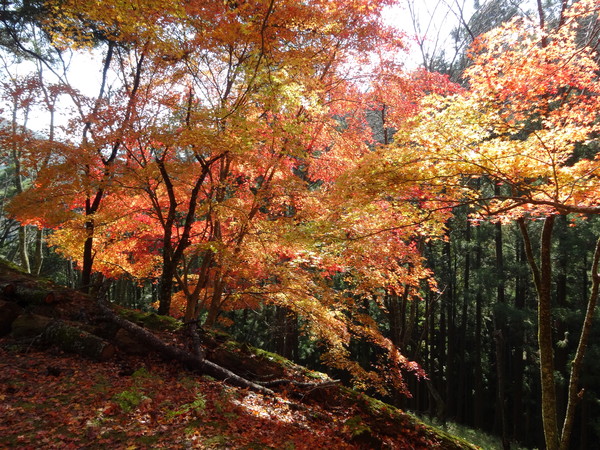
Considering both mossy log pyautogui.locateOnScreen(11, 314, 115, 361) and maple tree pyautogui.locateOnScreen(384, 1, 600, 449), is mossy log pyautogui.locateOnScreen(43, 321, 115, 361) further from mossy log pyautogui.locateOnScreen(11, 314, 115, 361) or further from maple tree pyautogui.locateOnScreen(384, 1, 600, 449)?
maple tree pyautogui.locateOnScreen(384, 1, 600, 449)

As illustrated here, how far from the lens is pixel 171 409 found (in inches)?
174

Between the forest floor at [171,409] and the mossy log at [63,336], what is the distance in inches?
4.2

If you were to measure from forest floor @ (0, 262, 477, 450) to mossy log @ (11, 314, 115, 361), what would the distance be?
11 centimetres

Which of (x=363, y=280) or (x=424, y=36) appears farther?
(x=424, y=36)

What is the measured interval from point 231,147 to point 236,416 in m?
4.36

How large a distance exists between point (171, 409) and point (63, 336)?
9.36 feet

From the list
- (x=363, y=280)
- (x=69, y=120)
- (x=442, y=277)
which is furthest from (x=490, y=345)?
(x=69, y=120)

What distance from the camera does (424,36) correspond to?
40.6 ft

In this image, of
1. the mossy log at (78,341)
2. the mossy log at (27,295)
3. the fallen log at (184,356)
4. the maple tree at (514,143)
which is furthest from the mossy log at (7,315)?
the maple tree at (514,143)

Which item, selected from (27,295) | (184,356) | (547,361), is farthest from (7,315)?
(547,361)

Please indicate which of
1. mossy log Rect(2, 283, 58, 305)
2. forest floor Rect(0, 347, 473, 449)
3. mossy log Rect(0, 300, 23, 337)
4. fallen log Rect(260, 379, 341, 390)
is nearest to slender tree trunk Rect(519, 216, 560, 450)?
forest floor Rect(0, 347, 473, 449)

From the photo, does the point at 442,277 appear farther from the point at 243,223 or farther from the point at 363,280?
the point at 243,223

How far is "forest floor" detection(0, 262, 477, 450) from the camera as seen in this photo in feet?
12.0

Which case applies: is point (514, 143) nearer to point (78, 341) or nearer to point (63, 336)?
point (78, 341)
